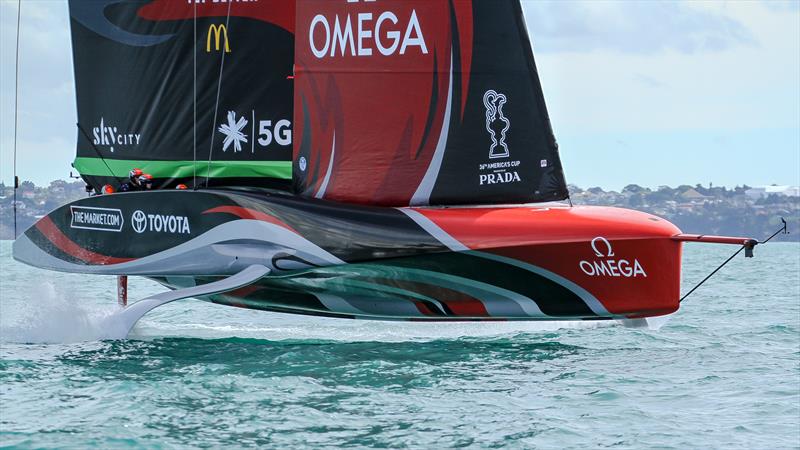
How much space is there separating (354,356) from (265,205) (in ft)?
4.04

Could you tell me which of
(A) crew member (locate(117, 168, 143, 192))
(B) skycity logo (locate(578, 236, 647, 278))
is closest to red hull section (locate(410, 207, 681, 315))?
(B) skycity logo (locate(578, 236, 647, 278))

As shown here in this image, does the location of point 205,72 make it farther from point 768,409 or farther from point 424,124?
point 768,409

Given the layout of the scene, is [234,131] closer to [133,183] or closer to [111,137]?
[133,183]

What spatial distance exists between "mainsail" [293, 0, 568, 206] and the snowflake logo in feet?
4.99

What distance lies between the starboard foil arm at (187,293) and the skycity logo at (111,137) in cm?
214

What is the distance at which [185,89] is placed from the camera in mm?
9539

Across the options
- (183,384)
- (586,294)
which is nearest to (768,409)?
(586,294)

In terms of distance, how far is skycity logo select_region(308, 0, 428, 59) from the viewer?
7824 millimetres

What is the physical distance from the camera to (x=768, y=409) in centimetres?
607

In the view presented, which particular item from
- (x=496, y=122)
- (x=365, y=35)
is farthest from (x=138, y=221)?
(x=496, y=122)

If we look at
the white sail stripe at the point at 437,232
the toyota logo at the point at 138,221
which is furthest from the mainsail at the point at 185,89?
the white sail stripe at the point at 437,232

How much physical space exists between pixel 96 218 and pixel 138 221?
51cm

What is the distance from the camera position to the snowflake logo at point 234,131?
930 centimetres

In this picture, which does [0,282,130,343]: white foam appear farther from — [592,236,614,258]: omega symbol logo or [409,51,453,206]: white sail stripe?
[592,236,614,258]: omega symbol logo
